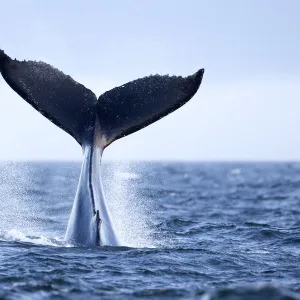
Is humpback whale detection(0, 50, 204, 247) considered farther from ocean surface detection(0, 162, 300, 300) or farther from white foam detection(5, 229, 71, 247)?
white foam detection(5, 229, 71, 247)

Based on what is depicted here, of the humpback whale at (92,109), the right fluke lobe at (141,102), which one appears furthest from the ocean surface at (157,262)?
the right fluke lobe at (141,102)

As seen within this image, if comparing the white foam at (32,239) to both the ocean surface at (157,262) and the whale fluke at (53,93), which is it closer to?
the ocean surface at (157,262)

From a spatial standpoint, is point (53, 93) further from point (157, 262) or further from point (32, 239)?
point (157, 262)

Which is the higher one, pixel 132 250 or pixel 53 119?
pixel 53 119

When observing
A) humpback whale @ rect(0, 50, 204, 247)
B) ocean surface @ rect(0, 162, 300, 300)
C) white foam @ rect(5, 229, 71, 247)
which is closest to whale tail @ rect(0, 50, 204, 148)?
humpback whale @ rect(0, 50, 204, 247)

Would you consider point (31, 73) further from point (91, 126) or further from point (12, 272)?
point (12, 272)

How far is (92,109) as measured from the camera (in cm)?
1171

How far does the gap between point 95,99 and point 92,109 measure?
16 cm

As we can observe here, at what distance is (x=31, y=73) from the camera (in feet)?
36.3

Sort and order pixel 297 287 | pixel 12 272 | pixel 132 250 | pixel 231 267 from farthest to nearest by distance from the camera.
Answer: pixel 132 250 → pixel 231 267 → pixel 12 272 → pixel 297 287

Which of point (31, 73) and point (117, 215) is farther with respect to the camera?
point (117, 215)

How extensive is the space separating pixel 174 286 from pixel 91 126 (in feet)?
12.1

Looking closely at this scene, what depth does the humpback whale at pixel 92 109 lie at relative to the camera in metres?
10.8

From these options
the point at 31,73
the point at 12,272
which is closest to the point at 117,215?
the point at 31,73
